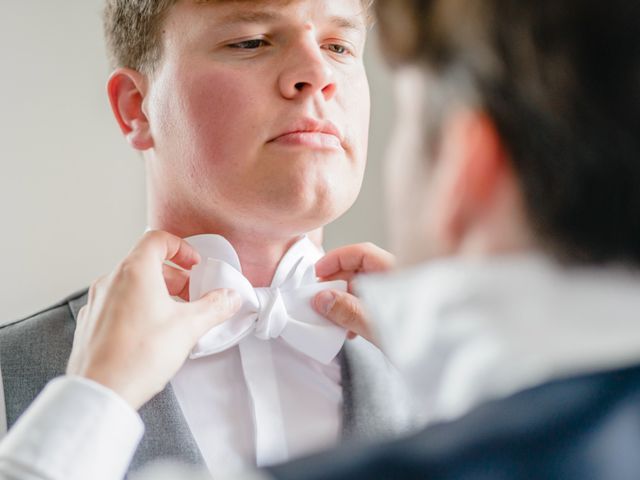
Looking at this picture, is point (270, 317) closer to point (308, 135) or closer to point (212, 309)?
point (212, 309)

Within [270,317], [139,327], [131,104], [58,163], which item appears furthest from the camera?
[58,163]

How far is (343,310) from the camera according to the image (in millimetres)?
1176

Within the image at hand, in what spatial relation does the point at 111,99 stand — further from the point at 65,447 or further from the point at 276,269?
the point at 65,447

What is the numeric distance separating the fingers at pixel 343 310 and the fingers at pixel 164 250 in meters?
0.18

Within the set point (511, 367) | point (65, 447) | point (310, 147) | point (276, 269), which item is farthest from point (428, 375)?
point (276, 269)

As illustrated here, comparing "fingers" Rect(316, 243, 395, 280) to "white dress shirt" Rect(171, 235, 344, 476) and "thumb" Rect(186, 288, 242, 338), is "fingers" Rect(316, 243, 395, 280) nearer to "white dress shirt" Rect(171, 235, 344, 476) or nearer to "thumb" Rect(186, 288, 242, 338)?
"white dress shirt" Rect(171, 235, 344, 476)

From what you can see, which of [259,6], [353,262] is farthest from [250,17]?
[353,262]

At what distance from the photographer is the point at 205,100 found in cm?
116

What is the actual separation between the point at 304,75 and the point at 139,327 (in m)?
0.39

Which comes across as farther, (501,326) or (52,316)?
(52,316)

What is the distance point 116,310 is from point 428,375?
51 centimetres

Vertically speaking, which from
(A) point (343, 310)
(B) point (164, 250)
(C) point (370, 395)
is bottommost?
(C) point (370, 395)

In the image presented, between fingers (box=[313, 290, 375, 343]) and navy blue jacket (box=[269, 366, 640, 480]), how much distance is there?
70cm

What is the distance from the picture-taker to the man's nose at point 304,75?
1115 mm
